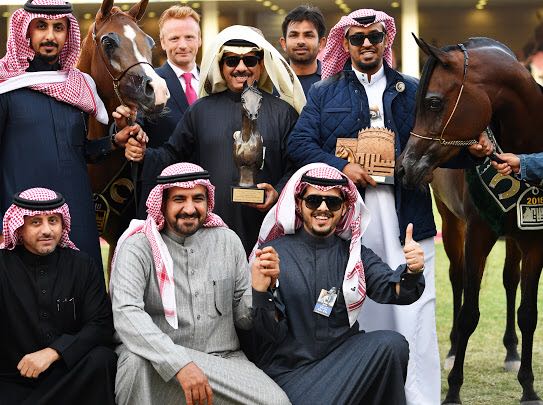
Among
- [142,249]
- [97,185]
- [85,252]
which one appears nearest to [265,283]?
[142,249]

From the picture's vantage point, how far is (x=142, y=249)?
5234mm

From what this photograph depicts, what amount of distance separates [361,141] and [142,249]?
1.29m

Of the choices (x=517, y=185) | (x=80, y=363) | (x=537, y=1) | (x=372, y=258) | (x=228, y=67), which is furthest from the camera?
(x=537, y=1)

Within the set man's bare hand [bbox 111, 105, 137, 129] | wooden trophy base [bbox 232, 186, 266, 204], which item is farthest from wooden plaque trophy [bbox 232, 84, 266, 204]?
man's bare hand [bbox 111, 105, 137, 129]

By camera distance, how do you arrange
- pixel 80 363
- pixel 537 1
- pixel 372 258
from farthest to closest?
pixel 537 1 → pixel 372 258 → pixel 80 363

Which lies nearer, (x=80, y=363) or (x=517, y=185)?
(x=80, y=363)

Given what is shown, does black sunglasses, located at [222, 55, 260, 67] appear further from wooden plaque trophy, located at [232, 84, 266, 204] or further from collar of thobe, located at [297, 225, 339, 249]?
collar of thobe, located at [297, 225, 339, 249]

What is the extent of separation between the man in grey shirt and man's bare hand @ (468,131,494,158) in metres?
1.33

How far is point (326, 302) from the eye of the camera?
5297mm

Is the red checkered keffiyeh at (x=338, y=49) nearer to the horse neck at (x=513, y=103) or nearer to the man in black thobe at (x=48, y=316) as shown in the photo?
the horse neck at (x=513, y=103)

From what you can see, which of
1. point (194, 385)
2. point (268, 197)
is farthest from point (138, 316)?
point (268, 197)

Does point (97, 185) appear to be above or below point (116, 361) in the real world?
above

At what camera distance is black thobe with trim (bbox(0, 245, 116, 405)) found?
505 centimetres

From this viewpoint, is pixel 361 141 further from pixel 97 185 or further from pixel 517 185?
pixel 97 185
